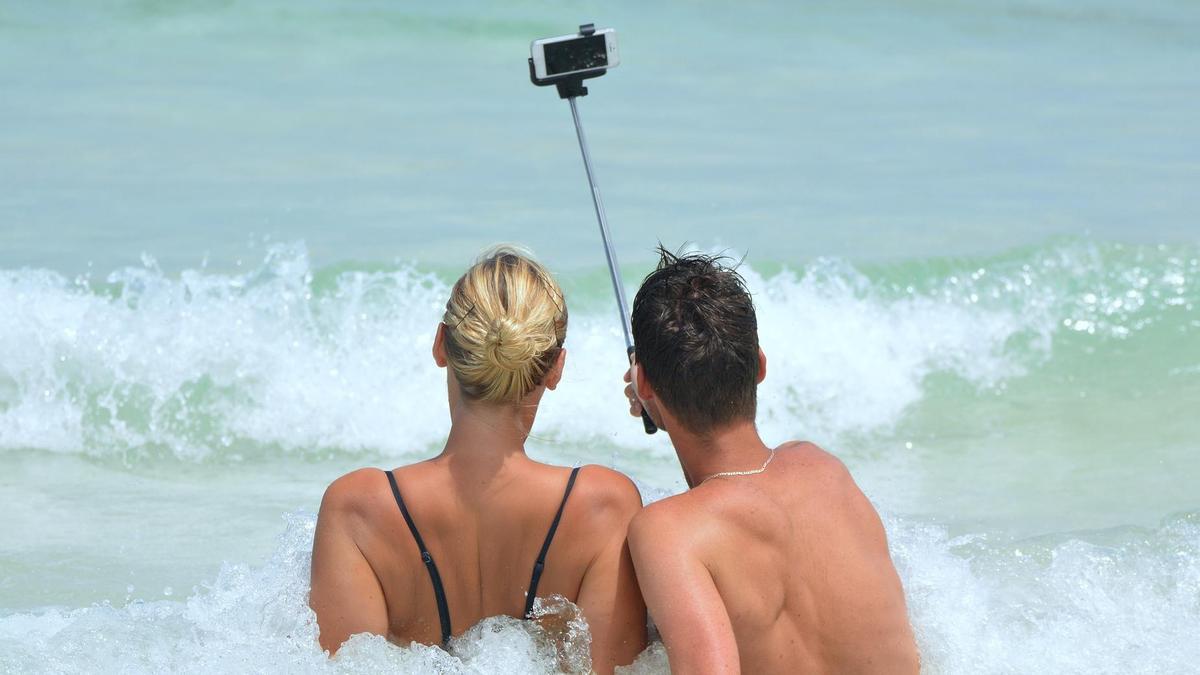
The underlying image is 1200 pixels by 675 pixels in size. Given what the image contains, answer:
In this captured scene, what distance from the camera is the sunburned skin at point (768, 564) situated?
7.54 feet

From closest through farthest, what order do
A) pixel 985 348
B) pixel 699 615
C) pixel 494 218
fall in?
pixel 699 615
pixel 985 348
pixel 494 218

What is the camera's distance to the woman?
8.20ft

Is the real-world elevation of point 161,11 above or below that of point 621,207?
above

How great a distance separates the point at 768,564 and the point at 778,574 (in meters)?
0.03

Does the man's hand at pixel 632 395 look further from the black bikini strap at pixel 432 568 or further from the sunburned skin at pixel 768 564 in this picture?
the black bikini strap at pixel 432 568

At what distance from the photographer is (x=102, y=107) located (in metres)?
10.0

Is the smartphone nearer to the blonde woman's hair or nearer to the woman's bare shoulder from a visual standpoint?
the blonde woman's hair

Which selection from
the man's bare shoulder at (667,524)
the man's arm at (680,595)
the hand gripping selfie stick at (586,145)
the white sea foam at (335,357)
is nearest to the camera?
the man's arm at (680,595)

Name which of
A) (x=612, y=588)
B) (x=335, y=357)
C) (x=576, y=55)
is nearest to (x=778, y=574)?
(x=612, y=588)

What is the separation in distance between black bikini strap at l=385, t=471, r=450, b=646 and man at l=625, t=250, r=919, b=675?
39 cm

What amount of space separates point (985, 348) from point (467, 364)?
5.05 metres

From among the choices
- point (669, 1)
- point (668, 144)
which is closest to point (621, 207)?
point (668, 144)

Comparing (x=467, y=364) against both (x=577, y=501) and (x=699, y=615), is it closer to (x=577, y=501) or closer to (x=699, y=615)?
(x=577, y=501)

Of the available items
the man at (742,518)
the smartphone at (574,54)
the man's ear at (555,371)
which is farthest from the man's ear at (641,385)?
the smartphone at (574,54)
